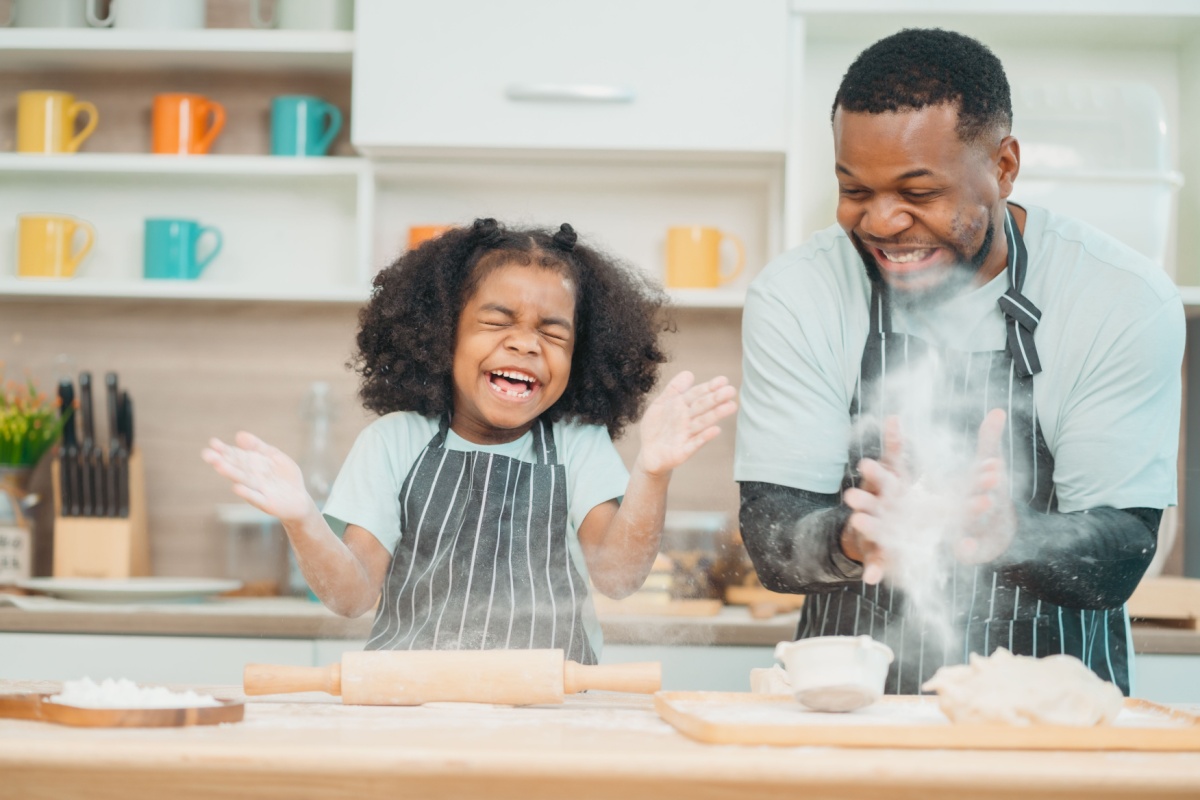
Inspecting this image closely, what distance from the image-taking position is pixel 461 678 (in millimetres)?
1011

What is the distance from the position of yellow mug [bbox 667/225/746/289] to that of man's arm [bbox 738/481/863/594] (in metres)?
0.95

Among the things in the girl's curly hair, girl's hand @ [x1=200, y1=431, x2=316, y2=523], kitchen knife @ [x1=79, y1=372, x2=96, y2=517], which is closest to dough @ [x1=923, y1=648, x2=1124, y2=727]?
girl's hand @ [x1=200, y1=431, x2=316, y2=523]

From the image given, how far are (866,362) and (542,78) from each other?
1024mm

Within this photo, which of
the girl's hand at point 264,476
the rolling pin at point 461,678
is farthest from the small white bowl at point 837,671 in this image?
the girl's hand at point 264,476

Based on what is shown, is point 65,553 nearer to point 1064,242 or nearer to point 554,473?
point 554,473

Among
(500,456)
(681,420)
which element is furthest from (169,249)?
(681,420)

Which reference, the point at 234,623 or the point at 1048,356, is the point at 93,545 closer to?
the point at 234,623

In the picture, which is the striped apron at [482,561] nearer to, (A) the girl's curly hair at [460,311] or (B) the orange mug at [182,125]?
(A) the girl's curly hair at [460,311]

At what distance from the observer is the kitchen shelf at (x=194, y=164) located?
2.24 metres

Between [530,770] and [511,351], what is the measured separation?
71cm

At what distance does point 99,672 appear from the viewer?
1.96 metres

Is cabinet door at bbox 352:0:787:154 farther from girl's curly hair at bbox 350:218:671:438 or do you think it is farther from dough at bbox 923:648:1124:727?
dough at bbox 923:648:1124:727

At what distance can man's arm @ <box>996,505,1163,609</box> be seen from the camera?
1149 mm

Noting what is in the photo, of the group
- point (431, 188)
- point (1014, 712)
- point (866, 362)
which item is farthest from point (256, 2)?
point (1014, 712)
